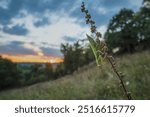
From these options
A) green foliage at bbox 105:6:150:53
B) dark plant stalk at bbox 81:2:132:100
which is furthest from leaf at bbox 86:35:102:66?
green foliage at bbox 105:6:150:53

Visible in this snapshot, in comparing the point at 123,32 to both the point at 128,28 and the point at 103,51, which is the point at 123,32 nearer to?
the point at 128,28

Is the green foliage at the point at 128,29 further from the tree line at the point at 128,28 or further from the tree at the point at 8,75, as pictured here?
the tree at the point at 8,75

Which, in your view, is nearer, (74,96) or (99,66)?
(99,66)

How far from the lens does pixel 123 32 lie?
26250 mm

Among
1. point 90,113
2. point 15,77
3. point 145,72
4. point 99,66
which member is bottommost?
point 90,113

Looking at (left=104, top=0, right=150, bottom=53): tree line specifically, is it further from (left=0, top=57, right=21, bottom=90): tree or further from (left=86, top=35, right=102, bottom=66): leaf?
(left=86, top=35, right=102, bottom=66): leaf

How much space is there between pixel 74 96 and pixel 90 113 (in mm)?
4292

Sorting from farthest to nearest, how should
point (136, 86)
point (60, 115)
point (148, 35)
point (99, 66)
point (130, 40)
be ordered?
point (130, 40) → point (148, 35) → point (136, 86) → point (60, 115) → point (99, 66)

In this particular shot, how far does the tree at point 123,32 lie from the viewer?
81.0 feet

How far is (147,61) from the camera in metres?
6.38

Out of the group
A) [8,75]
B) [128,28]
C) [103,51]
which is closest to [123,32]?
[128,28]

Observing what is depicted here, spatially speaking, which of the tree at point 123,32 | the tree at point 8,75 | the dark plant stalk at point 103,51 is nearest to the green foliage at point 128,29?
the tree at point 123,32

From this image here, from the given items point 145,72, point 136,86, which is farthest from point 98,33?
point 145,72

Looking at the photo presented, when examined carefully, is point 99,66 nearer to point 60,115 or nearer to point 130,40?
point 60,115
